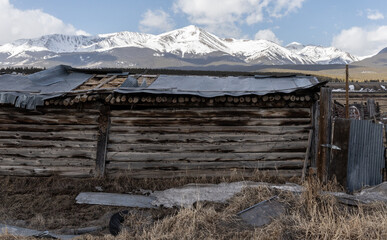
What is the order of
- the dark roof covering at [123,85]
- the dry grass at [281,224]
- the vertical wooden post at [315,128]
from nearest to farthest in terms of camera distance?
the dry grass at [281,224]
the dark roof covering at [123,85]
the vertical wooden post at [315,128]

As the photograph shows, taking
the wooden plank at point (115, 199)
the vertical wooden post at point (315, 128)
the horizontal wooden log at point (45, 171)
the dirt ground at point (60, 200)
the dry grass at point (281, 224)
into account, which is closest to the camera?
the dry grass at point (281, 224)

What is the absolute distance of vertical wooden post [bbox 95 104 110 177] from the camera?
25.5 ft

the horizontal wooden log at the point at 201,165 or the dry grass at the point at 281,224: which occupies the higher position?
the horizontal wooden log at the point at 201,165

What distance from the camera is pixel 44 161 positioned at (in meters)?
7.94

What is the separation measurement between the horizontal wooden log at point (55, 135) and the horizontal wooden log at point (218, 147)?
62 centimetres

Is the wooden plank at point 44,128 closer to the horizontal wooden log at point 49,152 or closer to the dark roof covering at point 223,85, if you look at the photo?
the horizontal wooden log at point 49,152

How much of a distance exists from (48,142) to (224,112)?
478cm

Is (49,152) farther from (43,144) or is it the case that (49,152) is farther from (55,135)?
(55,135)

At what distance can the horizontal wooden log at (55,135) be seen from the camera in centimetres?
784

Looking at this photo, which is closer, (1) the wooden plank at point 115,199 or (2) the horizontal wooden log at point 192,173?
(1) the wooden plank at point 115,199

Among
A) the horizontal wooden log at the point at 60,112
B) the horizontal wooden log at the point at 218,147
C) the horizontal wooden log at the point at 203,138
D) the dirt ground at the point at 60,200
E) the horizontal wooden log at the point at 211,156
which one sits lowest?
the dirt ground at the point at 60,200

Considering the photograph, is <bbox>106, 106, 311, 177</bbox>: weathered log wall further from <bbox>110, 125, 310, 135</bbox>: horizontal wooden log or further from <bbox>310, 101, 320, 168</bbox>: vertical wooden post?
<bbox>310, 101, 320, 168</bbox>: vertical wooden post

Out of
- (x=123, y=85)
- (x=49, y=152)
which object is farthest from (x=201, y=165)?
(x=49, y=152)

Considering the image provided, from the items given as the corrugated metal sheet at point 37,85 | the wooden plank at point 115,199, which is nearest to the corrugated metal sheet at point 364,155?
the wooden plank at point 115,199
